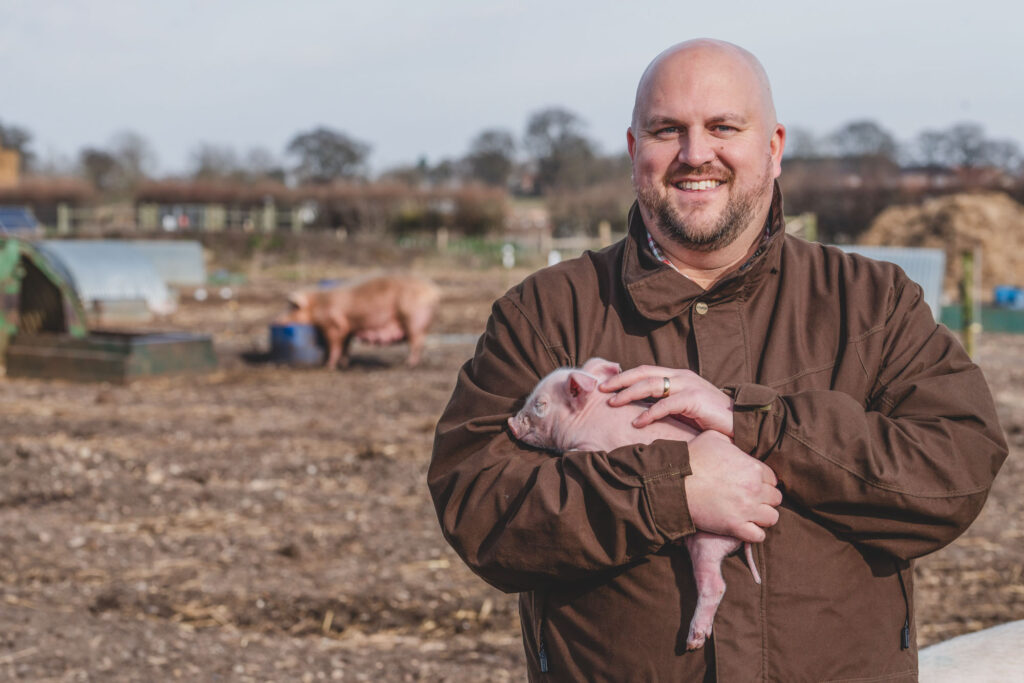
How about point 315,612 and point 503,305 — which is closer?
point 503,305

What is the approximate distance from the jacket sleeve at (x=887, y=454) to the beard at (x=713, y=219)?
37 cm

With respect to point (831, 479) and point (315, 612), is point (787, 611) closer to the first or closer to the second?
point (831, 479)

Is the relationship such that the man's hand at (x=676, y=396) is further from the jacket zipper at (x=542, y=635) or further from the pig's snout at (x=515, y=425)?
the jacket zipper at (x=542, y=635)

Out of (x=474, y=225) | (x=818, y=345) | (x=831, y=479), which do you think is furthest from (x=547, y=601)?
(x=474, y=225)

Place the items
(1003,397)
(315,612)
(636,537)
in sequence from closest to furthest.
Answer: (636,537), (315,612), (1003,397)

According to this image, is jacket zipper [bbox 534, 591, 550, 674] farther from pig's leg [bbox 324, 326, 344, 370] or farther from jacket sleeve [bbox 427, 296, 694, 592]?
pig's leg [bbox 324, 326, 344, 370]

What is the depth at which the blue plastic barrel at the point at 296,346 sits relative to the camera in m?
12.8

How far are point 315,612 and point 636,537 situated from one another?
3.38 m

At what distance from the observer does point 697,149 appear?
229cm

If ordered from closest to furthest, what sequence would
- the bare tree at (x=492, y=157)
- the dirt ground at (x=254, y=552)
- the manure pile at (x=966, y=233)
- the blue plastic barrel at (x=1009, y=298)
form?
1. the dirt ground at (x=254, y=552)
2. the blue plastic barrel at (x=1009, y=298)
3. the manure pile at (x=966, y=233)
4. the bare tree at (x=492, y=157)

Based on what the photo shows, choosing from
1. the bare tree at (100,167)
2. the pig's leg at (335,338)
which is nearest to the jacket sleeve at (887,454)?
the pig's leg at (335,338)

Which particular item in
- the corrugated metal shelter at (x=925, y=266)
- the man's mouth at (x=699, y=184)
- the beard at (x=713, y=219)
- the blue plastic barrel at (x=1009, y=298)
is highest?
the man's mouth at (x=699, y=184)

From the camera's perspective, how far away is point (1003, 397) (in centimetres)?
1070

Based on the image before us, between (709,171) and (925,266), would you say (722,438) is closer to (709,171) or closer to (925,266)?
(709,171)
